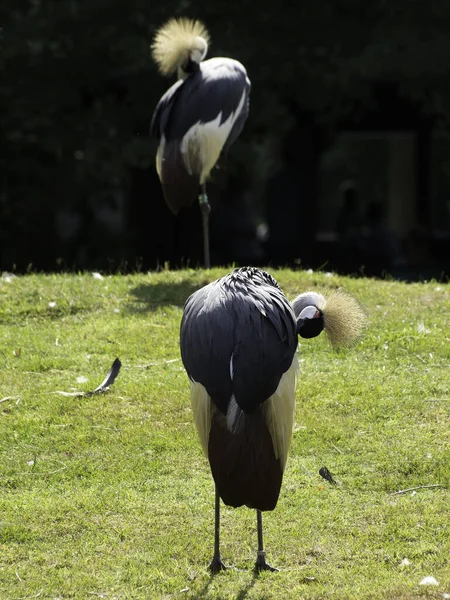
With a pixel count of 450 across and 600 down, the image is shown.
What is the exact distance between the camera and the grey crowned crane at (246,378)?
16.9 feet

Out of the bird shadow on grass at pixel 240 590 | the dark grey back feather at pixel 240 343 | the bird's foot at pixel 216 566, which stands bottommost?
the bird shadow on grass at pixel 240 590

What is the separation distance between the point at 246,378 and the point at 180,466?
1914 mm

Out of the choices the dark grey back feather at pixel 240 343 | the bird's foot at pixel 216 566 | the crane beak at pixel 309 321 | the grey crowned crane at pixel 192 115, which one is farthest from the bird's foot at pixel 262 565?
the grey crowned crane at pixel 192 115

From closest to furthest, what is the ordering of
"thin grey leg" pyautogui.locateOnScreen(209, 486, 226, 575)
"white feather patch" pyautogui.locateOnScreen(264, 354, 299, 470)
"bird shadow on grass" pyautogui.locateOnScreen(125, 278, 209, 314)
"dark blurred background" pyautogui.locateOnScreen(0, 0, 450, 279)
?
"white feather patch" pyautogui.locateOnScreen(264, 354, 299, 470) < "thin grey leg" pyautogui.locateOnScreen(209, 486, 226, 575) < "bird shadow on grass" pyautogui.locateOnScreen(125, 278, 209, 314) < "dark blurred background" pyautogui.locateOnScreen(0, 0, 450, 279)

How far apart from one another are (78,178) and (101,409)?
29.5 ft

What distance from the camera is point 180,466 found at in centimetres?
693

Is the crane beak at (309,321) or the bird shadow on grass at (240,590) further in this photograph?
the crane beak at (309,321)

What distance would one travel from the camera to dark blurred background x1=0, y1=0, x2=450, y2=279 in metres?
14.9

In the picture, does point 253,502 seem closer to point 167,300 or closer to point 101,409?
point 101,409

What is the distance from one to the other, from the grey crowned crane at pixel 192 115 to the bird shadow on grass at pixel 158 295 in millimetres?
634

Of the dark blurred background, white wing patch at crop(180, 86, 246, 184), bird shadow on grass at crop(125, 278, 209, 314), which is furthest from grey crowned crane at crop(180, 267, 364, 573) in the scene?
the dark blurred background

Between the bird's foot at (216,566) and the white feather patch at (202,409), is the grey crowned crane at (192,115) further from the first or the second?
the bird's foot at (216,566)

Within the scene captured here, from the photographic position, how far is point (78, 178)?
53.2 feet

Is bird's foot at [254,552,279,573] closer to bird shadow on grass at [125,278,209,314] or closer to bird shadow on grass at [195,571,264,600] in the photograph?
bird shadow on grass at [195,571,264,600]
